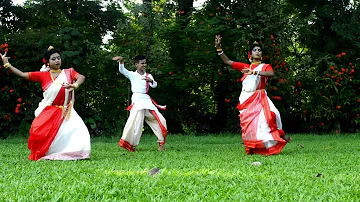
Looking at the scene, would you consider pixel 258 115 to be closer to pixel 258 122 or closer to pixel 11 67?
pixel 258 122

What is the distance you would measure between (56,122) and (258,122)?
3.11 m

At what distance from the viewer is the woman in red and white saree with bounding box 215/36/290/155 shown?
25.3 feet

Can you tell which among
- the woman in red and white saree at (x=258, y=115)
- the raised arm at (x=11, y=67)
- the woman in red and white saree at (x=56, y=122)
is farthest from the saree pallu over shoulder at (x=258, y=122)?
the raised arm at (x=11, y=67)

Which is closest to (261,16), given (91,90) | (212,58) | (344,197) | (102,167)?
(212,58)

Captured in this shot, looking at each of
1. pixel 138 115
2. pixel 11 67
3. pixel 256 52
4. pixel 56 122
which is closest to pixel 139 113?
pixel 138 115

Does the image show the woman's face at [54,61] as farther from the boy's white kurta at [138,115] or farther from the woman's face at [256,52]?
the woman's face at [256,52]

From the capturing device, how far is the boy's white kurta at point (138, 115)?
862 centimetres

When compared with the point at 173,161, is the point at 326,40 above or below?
above

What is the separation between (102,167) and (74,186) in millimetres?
1595

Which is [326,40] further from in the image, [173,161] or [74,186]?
[74,186]

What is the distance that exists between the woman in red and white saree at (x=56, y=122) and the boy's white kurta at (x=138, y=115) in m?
1.64

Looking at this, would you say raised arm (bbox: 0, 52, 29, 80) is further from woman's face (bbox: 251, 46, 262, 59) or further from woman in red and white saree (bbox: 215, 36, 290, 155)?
woman's face (bbox: 251, 46, 262, 59)

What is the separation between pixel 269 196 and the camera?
3.77 metres

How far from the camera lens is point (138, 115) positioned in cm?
877
